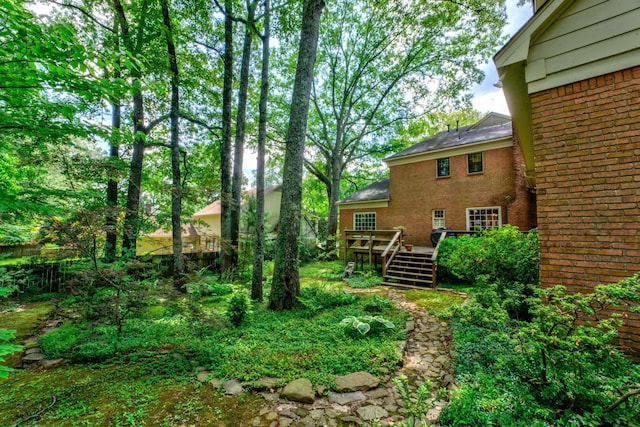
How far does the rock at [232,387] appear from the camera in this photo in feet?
9.26

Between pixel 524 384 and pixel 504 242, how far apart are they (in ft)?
11.0

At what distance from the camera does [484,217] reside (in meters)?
11.8

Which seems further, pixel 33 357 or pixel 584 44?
pixel 33 357

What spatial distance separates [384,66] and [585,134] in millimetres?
15165

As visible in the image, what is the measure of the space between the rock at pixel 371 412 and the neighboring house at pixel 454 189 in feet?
33.0

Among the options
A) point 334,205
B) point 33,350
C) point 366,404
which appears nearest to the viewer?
point 366,404

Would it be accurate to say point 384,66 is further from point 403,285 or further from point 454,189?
point 403,285

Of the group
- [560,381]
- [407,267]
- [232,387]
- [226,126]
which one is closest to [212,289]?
[232,387]

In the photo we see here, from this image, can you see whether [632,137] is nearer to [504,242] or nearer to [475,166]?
[504,242]

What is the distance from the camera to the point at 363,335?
13.9ft

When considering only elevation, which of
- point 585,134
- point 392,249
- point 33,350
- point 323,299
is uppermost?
point 585,134

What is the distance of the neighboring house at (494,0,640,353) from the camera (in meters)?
2.96

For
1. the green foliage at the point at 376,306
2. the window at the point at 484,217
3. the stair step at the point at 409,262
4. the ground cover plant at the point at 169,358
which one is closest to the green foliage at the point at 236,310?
the ground cover plant at the point at 169,358

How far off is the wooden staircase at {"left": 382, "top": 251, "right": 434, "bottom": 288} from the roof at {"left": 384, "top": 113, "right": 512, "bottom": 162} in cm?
621
